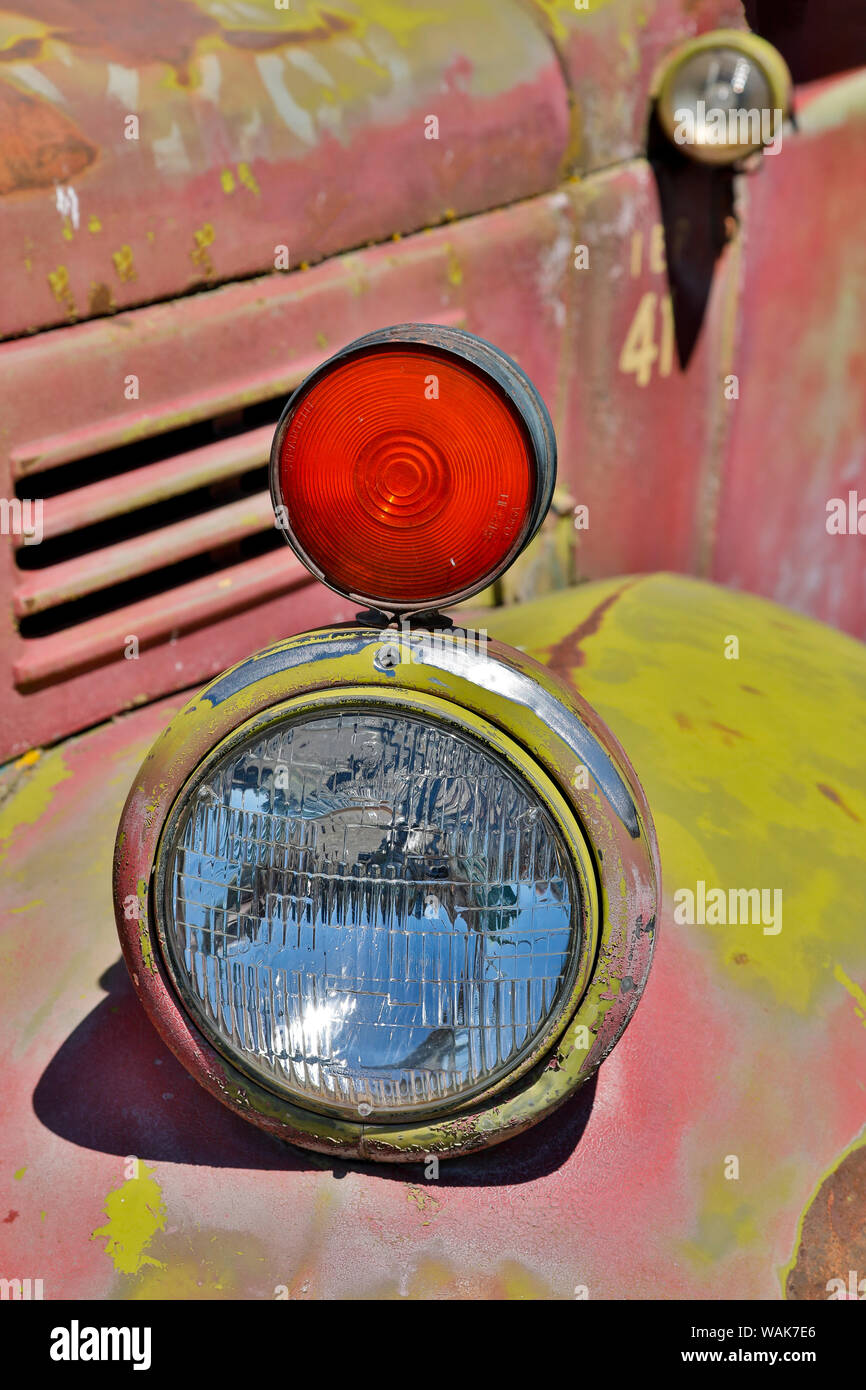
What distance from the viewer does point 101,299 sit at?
175 cm

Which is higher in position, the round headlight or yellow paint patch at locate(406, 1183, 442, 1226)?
the round headlight

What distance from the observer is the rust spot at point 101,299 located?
1.74 metres

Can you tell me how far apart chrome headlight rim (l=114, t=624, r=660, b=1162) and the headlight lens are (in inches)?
1.0

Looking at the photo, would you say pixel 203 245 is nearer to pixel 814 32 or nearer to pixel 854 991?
pixel 854 991

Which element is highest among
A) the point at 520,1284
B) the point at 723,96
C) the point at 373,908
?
the point at 723,96

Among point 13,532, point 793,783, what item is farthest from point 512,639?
point 13,532

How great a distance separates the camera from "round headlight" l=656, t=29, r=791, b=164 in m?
2.26

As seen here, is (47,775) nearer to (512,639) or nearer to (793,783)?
(512,639)

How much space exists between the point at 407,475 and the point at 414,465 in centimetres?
1

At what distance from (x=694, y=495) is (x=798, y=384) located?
A: 0.38 metres

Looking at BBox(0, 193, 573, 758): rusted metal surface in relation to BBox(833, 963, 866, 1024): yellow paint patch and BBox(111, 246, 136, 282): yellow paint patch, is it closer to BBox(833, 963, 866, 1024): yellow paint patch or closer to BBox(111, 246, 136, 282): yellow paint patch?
BBox(111, 246, 136, 282): yellow paint patch

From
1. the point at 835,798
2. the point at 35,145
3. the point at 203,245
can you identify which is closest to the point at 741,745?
the point at 835,798

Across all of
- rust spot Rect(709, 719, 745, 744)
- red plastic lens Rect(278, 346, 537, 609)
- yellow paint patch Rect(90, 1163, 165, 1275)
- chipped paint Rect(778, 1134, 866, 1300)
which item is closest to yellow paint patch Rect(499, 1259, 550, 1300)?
chipped paint Rect(778, 1134, 866, 1300)

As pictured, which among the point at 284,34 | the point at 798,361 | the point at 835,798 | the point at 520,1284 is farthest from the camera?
the point at 798,361
